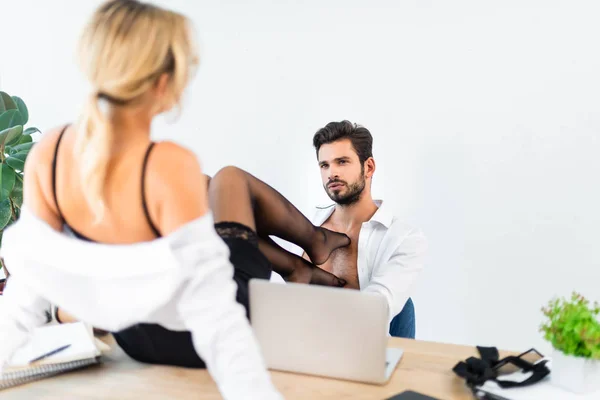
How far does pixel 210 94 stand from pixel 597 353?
2.30 meters

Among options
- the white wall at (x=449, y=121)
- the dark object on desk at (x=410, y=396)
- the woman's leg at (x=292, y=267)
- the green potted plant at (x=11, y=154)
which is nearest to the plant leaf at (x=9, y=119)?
the green potted plant at (x=11, y=154)

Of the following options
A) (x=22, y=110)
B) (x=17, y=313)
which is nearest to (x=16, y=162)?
(x=22, y=110)

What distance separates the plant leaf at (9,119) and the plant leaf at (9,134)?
0.12 m

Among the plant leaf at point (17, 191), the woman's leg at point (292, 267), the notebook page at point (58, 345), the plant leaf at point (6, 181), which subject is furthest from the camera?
the plant leaf at point (17, 191)

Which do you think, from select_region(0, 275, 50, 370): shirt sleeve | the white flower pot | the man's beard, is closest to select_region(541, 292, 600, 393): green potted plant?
the white flower pot

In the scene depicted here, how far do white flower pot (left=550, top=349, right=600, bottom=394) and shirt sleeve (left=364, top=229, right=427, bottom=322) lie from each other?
100 centimetres

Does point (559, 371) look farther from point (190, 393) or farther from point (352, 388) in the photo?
point (190, 393)

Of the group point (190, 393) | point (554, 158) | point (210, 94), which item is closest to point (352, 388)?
point (190, 393)

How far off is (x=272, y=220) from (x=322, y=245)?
37 cm

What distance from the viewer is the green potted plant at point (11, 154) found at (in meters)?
2.28

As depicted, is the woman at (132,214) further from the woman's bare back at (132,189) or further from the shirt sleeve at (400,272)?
the shirt sleeve at (400,272)

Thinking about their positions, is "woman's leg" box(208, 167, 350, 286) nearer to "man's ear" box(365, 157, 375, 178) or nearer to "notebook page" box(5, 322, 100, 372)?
"man's ear" box(365, 157, 375, 178)

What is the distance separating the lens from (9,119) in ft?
8.00

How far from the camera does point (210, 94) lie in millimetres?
2996
